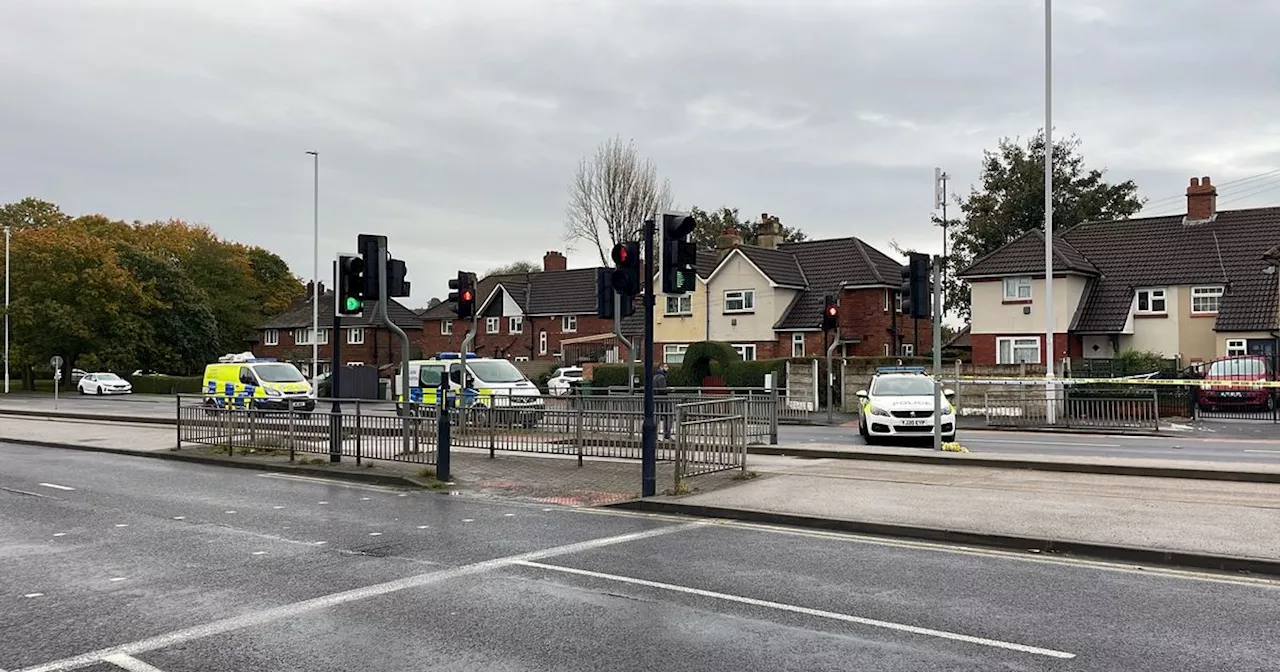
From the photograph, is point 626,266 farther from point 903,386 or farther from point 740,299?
point 740,299

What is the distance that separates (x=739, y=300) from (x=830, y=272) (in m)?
4.97

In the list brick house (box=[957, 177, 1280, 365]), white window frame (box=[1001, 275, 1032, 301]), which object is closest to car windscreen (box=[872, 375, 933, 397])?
brick house (box=[957, 177, 1280, 365])

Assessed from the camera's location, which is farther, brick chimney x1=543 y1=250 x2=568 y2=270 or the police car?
brick chimney x1=543 y1=250 x2=568 y2=270

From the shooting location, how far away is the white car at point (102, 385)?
57.1m

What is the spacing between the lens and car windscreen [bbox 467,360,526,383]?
27.3m

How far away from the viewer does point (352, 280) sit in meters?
15.7

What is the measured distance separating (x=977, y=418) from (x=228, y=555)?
79.8ft

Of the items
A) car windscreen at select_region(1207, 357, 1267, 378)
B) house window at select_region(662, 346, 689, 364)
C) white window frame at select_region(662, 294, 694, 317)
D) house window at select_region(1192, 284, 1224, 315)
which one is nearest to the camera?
car windscreen at select_region(1207, 357, 1267, 378)

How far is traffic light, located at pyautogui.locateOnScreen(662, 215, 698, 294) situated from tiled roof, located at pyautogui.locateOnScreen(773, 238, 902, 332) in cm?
3580

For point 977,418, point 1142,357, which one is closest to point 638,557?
point 977,418

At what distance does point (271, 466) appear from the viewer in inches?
639

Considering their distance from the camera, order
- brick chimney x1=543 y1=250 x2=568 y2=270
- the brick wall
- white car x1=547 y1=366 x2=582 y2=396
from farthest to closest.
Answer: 1. brick chimney x1=543 y1=250 x2=568 y2=270
2. the brick wall
3. white car x1=547 y1=366 x2=582 y2=396

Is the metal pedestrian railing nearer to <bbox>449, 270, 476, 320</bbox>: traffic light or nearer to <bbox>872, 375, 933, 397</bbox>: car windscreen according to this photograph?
<bbox>449, 270, 476, 320</bbox>: traffic light

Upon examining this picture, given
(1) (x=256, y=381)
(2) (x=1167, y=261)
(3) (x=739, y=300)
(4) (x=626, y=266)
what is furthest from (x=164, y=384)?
(4) (x=626, y=266)
